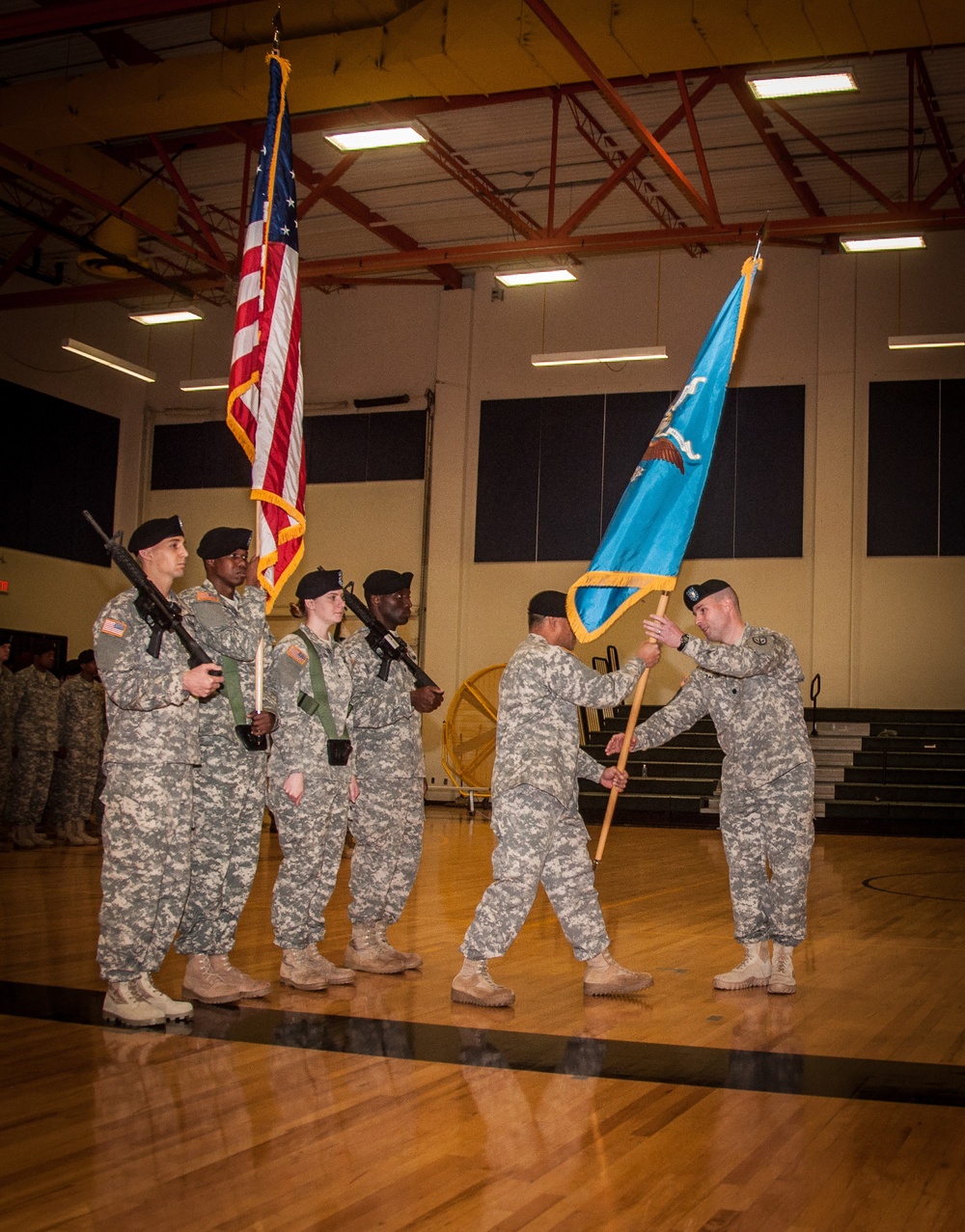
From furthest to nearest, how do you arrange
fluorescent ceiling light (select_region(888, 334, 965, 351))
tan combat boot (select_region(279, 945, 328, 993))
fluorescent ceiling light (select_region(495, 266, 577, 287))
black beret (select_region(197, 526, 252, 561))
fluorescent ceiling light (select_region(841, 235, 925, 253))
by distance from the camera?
1. fluorescent ceiling light (select_region(888, 334, 965, 351))
2. fluorescent ceiling light (select_region(495, 266, 577, 287))
3. fluorescent ceiling light (select_region(841, 235, 925, 253))
4. tan combat boot (select_region(279, 945, 328, 993))
5. black beret (select_region(197, 526, 252, 561))

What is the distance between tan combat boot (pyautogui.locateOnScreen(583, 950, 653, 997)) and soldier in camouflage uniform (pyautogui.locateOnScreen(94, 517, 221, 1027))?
5.38 feet

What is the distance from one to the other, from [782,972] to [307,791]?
2125mm

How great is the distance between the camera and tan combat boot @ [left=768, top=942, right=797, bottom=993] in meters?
5.28

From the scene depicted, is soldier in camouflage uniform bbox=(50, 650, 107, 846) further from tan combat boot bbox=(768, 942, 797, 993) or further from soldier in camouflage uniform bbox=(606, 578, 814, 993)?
tan combat boot bbox=(768, 942, 797, 993)

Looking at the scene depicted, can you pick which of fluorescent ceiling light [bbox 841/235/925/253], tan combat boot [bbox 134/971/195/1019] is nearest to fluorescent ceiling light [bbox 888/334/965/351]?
fluorescent ceiling light [bbox 841/235/925/253]

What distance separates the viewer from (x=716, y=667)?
5188 mm

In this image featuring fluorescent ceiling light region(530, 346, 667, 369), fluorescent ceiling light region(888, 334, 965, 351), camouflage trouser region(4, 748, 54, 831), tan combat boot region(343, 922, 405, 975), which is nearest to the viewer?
tan combat boot region(343, 922, 405, 975)

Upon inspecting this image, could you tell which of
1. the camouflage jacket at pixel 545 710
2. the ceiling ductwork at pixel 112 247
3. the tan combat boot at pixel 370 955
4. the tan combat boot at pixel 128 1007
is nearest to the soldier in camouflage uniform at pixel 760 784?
the camouflage jacket at pixel 545 710

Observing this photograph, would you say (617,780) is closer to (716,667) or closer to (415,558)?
(716,667)

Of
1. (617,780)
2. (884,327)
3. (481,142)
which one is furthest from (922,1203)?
(884,327)

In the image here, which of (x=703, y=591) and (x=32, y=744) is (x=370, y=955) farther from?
(x=32, y=744)

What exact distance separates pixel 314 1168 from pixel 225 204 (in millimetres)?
15630

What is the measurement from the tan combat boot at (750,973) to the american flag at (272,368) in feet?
8.14

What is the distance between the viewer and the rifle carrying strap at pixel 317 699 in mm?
5145
